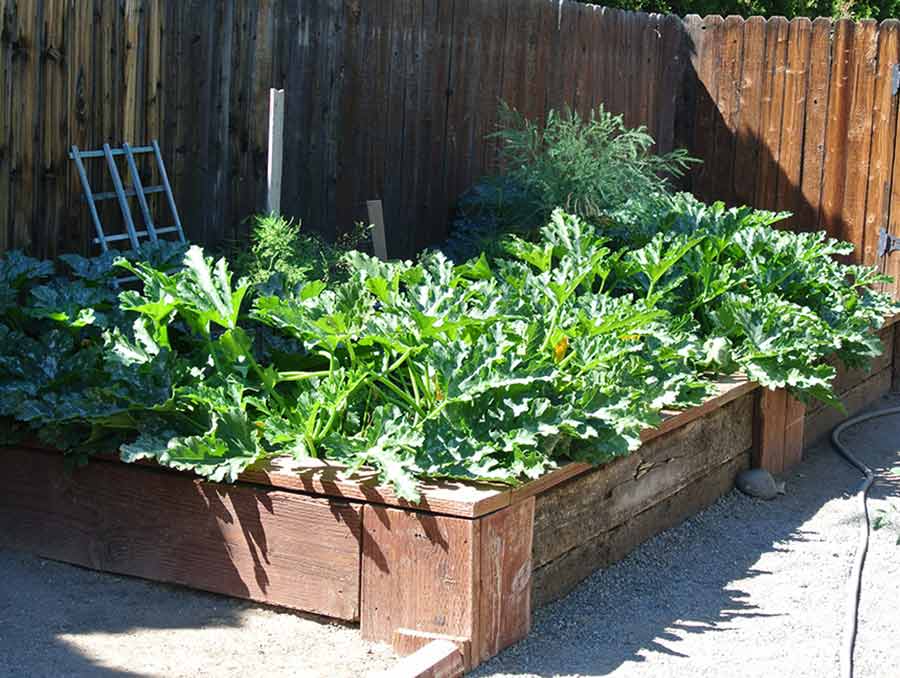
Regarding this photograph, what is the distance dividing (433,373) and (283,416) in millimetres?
601

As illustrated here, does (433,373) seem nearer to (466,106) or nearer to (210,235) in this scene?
(210,235)

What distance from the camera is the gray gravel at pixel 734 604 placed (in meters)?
3.99

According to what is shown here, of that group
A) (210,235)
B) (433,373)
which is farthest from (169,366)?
(210,235)

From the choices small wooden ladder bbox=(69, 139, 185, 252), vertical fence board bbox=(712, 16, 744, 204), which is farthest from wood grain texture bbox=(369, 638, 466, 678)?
vertical fence board bbox=(712, 16, 744, 204)

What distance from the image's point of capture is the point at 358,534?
4.05 m

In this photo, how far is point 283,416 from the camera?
4.54m

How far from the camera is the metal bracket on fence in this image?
29.7 ft

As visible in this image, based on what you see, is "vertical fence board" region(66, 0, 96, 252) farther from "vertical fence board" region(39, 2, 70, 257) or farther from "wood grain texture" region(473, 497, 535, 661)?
"wood grain texture" region(473, 497, 535, 661)

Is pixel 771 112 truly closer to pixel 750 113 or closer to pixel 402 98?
pixel 750 113

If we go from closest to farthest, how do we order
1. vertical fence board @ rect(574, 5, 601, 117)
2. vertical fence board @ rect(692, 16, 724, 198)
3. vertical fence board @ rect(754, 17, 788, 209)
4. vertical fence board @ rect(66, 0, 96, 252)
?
vertical fence board @ rect(66, 0, 96, 252) → vertical fence board @ rect(574, 5, 601, 117) → vertical fence board @ rect(754, 17, 788, 209) → vertical fence board @ rect(692, 16, 724, 198)

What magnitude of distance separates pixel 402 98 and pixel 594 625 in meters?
4.18

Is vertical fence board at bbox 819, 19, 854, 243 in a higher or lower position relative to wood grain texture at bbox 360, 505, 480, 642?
higher

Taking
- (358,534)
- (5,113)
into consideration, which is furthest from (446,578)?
(5,113)

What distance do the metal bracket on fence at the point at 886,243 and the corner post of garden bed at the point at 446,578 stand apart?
580 centimetres
